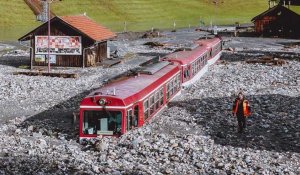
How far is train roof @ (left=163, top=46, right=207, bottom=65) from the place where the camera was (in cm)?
→ 4180

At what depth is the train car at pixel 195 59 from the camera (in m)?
41.9

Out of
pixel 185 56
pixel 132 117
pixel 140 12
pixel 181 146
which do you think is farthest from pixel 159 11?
pixel 181 146

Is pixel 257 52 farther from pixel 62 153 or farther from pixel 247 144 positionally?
pixel 62 153

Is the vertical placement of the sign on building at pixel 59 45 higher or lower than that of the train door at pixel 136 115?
higher

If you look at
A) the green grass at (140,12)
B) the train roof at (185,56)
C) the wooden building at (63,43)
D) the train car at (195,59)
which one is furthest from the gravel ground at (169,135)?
the green grass at (140,12)

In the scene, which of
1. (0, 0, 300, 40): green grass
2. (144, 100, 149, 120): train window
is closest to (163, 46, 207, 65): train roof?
(144, 100, 149, 120): train window

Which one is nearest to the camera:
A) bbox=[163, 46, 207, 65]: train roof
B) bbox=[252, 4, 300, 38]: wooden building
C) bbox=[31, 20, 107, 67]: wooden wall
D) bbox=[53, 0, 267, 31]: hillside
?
bbox=[163, 46, 207, 65]: train roof

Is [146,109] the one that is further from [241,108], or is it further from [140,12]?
[140,12]

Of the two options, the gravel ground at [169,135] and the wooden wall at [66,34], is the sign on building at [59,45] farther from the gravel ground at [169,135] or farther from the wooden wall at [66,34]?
the gravel ground at [169,135]

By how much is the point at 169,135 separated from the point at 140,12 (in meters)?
111

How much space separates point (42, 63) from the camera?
5612 centimetres

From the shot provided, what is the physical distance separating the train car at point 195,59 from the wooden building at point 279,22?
3839 cm

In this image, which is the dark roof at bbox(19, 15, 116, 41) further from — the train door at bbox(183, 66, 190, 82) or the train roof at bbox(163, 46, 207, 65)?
the train door at bbox(183, 66, 190, 82)

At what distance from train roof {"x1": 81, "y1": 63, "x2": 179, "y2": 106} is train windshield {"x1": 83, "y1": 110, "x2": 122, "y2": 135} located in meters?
0.69
